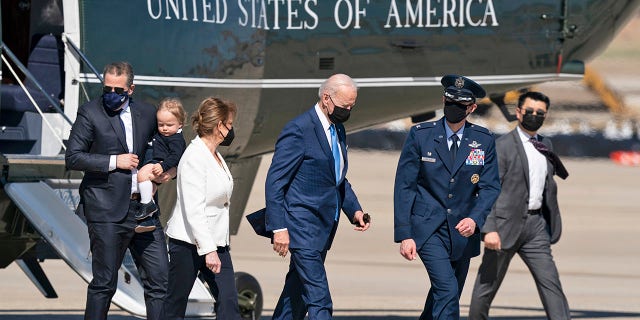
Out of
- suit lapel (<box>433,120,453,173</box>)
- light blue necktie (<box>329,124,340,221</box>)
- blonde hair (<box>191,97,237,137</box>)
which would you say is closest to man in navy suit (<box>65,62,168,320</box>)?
blonde hair (<box>191,97,237,137</box>)

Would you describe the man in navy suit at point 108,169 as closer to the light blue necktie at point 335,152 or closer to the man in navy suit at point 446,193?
the light blue necktie at point 335,152

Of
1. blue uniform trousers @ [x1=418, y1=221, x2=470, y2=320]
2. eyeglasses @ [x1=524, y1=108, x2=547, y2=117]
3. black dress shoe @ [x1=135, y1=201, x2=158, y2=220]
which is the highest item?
eyeglasses @ [x1=524, y1=108, x2=547, y2=117]

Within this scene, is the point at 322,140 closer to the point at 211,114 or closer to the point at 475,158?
the point at 211,114

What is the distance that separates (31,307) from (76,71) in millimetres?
4916

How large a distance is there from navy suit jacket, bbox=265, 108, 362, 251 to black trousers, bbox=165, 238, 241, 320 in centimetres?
36

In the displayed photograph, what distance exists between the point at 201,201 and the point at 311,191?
70 centimetres

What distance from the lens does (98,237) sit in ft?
27.3

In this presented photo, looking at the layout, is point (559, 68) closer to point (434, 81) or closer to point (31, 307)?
point (434, 81)

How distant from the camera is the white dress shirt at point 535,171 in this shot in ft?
34.1

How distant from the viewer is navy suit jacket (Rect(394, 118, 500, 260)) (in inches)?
341

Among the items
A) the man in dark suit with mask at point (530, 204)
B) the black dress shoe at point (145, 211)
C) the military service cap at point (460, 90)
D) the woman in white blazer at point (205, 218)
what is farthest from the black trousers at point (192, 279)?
the man in dark suit with mask at point (530, 204)

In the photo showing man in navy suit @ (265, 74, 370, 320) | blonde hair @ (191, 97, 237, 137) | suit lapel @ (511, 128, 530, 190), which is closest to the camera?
blonde hair @ (191, 97, 237, 137)

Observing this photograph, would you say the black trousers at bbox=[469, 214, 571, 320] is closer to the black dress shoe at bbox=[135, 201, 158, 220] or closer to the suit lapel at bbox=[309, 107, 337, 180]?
the suit lapel at bbox=[309, 107, 337, 180]

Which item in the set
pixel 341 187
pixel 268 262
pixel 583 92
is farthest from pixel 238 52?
pixel 583 92
